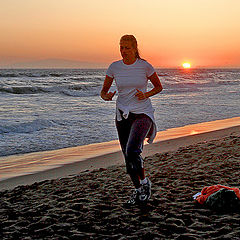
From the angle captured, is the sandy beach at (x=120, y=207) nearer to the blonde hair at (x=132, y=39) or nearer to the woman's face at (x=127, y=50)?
the woman's face at (x=127, y=50)

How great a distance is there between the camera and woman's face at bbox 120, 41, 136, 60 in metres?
3.67

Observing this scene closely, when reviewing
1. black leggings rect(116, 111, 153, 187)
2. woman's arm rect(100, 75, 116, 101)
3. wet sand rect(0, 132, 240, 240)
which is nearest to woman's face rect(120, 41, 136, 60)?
woman's arm rect(100, 75, 116, 101)

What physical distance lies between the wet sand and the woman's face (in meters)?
1.67

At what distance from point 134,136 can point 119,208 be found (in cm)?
85

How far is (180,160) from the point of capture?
6.20 meters

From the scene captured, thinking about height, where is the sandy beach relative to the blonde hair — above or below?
below

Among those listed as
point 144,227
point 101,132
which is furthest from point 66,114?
point 144,227

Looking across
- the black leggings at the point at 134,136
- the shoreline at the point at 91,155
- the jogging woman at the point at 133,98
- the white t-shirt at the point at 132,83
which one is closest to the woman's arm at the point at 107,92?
the jogging woman at the point at 133,98

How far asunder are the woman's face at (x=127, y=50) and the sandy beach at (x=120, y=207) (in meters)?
1.68

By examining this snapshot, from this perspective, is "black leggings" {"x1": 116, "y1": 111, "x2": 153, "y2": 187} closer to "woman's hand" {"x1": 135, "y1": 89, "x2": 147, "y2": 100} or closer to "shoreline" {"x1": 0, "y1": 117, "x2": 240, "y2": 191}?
"woman's hand" {"x1": 135, "y1": 89, "x2": 147, "y2": 100}

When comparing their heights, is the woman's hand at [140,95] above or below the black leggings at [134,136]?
above

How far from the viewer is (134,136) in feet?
12.0

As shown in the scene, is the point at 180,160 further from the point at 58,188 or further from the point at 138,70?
the point at 138,70

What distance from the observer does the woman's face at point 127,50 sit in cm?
367
